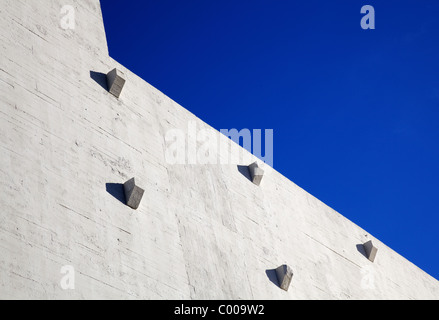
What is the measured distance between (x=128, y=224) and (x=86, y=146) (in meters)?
1.06

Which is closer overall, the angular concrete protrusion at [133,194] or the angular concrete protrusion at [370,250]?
the angular concrete protrusion at [133,194]

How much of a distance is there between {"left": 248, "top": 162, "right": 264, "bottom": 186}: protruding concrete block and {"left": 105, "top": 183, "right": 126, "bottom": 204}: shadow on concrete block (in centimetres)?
302

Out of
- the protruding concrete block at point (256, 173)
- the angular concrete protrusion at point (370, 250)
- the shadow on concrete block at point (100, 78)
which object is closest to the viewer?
the shadow on concrete block at point (100, 78)

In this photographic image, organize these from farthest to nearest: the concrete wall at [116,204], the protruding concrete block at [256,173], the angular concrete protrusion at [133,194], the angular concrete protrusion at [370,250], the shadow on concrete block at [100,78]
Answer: the angular concrete protrusion at [370,250] → the protruding concrete block at [256,173] → the shadow on concrete block at [100,78] → the angular concrete protrusion at [133,194] → the concrete wall at [116,204]

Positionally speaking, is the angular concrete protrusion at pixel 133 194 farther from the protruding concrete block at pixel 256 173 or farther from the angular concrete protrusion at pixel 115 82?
the protruding concrete block at pixel 256 173

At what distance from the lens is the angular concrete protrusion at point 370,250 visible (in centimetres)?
1177

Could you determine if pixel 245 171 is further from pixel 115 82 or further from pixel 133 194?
pixel 133 194

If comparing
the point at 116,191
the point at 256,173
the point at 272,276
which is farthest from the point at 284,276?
the point at 116,191

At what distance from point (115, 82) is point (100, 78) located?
0.20m

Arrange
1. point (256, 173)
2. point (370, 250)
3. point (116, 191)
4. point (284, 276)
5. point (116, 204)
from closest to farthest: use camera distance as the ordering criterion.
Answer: point (116, 204) → point (116, 191) → point (284, 276) → point (256, 173) → point (370, 250)

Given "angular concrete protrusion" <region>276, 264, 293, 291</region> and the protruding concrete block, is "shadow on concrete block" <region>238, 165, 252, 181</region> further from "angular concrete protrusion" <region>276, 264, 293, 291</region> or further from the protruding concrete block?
"angular concrete protrusion" <region>276, 264, 293, 291</region>

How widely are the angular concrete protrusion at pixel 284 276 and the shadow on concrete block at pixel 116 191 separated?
2.48 m

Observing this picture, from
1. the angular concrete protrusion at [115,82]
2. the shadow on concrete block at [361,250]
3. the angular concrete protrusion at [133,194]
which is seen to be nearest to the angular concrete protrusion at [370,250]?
the shadow on concrete block at [361,250]

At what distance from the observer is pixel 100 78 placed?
9234 mm
